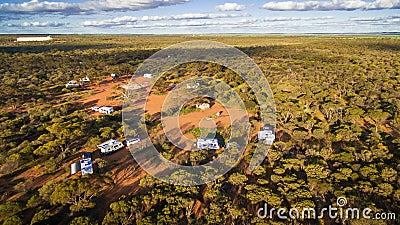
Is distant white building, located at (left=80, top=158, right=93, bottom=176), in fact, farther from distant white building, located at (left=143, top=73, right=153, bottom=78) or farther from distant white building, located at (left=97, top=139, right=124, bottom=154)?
distant white building, located at (left=143, top=73, right=153, bottom=78)

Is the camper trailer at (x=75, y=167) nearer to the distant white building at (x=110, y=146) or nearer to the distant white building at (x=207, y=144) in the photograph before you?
the distant white building at (x=110, y=146)

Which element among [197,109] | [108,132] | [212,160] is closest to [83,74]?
[197,109]

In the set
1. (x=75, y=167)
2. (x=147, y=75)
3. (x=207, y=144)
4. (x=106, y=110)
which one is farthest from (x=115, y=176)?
(x=147, y=75)

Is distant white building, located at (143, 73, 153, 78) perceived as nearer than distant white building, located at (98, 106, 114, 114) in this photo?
No

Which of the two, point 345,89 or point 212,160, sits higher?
point 345,89

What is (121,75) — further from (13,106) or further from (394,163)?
(394,163)

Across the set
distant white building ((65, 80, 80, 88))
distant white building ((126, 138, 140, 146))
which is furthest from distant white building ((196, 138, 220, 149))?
distant white building ((65, 80, 80, 88))
